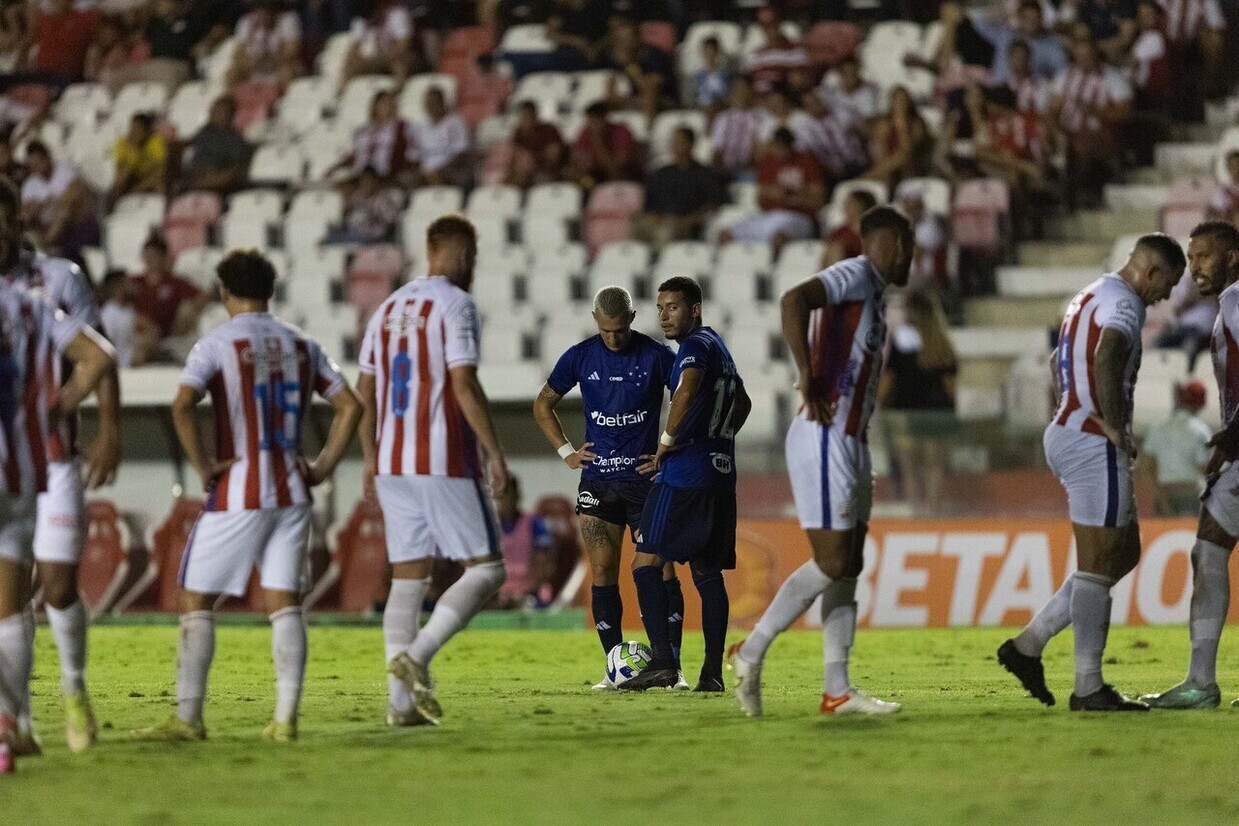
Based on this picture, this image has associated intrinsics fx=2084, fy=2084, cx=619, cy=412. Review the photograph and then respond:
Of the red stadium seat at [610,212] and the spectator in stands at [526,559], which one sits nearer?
the spectator in stands at [526,559]

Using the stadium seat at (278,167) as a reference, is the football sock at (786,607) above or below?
below

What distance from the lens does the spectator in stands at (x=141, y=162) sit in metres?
23.2

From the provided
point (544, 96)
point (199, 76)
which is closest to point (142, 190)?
point (199, 76)

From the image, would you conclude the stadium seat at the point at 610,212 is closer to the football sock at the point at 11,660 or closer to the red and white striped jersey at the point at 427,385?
the red and white striped jersey at the point at 427,385

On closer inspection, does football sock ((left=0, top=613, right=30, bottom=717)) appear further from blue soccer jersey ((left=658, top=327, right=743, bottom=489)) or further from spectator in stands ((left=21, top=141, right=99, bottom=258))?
spectator in stands ((left=21, top=141, right=99, bottom=258))

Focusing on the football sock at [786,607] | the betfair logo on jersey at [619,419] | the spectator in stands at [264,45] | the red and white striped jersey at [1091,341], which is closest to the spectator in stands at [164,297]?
the spectator in stands at [264,45]

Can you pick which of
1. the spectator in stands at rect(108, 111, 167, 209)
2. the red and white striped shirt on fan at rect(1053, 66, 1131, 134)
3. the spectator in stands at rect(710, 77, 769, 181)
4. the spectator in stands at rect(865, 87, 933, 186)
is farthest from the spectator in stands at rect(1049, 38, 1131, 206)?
the spectator in stands at rect(108, 111, 167, 209)

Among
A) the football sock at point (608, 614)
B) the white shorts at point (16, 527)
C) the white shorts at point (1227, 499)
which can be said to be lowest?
the football sock at point (608, 614)

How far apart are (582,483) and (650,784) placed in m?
4.33

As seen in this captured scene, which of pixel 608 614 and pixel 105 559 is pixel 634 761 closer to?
pixel 608 614

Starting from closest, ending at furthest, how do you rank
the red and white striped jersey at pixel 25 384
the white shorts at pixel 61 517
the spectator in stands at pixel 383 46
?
the red and white striped jersey at pixel 25 384 < the white shorts at pixel 61 517 < the spectator in stands at pixel 383 46

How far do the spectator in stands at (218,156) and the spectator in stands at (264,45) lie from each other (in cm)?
160

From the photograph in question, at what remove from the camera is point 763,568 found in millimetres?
16250

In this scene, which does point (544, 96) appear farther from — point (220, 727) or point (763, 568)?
point (220, 727)
